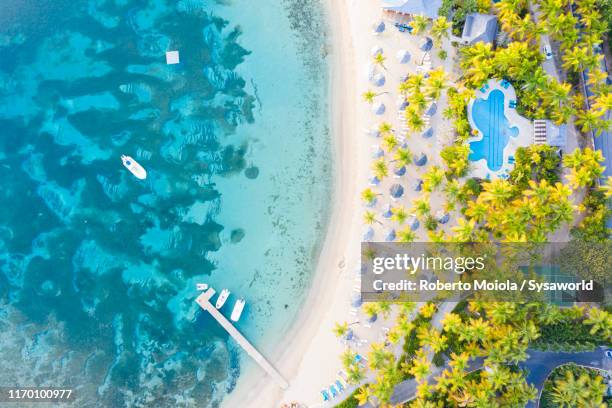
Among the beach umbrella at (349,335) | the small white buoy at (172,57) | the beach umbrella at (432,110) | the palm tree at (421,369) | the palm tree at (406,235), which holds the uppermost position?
the small white buoy at (172,57)

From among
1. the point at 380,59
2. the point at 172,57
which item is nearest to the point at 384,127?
the point at 380,59

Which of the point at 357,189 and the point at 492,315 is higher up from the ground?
the point at 357,189

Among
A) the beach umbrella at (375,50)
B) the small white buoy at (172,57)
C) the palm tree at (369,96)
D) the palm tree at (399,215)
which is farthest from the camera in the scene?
the small white buoy at (172,57)

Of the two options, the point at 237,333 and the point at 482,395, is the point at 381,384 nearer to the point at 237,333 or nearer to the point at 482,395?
the point at 482,395

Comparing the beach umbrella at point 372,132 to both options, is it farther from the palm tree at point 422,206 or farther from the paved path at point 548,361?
the paved path at point 548,361

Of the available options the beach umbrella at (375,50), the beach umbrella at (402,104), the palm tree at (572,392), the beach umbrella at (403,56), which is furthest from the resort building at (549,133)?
the palm tree at (572,392)

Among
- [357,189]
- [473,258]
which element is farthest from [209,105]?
[473,258]
